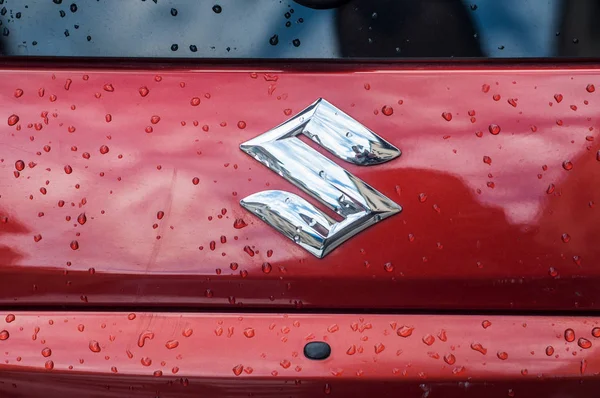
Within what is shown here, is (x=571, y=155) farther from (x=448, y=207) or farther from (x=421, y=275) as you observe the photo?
(x=421, y=275)

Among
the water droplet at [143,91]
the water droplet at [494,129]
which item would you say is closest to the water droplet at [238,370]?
the water droplet at [143,91]

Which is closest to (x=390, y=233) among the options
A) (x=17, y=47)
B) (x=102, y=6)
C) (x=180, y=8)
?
(x=180, y=8)

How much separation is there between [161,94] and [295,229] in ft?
1.23

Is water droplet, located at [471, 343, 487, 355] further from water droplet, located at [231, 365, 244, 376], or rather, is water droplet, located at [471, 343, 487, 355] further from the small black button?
water droplet, located at [231, 365, 244, 376]

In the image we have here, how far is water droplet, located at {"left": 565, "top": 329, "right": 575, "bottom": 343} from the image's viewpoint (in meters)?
0.99

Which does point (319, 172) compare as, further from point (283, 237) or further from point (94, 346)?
point (94, 346)

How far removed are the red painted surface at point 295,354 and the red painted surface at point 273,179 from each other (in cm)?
8

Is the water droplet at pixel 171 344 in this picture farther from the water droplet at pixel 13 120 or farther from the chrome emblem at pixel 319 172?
the water droplet at pixel 13 120

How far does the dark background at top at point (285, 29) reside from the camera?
1033mm

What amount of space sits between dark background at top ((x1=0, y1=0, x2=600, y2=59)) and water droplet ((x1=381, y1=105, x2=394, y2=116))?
15 centimetres

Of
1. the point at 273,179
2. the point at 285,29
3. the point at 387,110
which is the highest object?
the point at 285,29

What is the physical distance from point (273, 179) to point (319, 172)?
9 centimetres

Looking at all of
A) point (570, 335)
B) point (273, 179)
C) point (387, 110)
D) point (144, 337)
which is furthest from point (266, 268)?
point (570, 335)

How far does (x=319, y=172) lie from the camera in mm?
942
